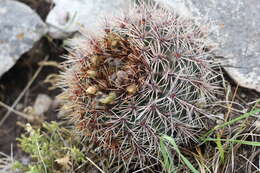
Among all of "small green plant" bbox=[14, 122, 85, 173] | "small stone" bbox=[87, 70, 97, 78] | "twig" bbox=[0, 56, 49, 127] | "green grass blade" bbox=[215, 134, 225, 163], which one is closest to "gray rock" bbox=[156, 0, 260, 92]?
"green grass blade" bbox=[215, 134, 225, 163]

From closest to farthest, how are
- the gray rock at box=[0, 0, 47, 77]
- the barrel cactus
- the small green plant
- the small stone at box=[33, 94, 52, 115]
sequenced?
the barrel cactus < the small green plant < the gray rock at box=[0, 0, 47, 77] < the small stone at box=[33, 94, 52, 115]

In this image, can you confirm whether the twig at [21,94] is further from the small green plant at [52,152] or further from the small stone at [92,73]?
the small stone at [92,73]

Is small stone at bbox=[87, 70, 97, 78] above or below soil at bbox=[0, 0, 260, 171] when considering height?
above

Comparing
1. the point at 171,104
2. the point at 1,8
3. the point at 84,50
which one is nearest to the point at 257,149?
the point at 171,104

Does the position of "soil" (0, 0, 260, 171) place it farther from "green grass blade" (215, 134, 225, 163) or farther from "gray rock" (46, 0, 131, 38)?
"green grass blade" (215, 134, 225, 163)

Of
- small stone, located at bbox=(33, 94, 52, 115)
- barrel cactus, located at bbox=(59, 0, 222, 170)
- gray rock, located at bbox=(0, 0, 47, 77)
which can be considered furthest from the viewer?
small stone, located at bbox=(33, 94, 52, 115)

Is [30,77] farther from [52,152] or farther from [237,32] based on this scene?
[237,32]

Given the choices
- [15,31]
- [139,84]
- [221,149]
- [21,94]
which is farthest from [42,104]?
[221,149]
